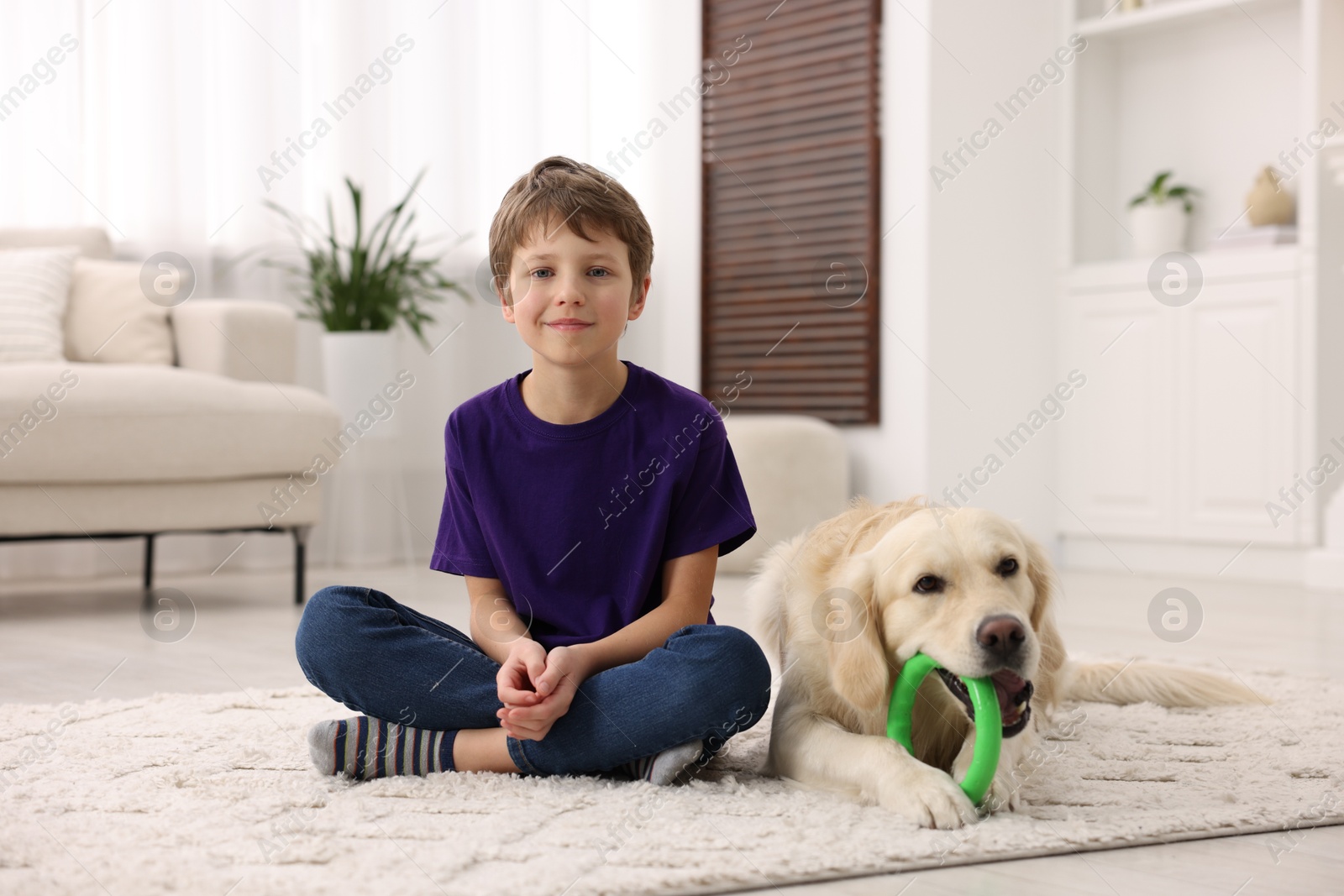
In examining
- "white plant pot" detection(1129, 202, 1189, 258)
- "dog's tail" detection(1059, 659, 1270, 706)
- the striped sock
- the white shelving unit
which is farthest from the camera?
"white plant pot" detection(1129, 202, 1189, 258)

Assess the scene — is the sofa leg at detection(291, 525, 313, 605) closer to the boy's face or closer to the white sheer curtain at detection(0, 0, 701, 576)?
the white sheer curtain at detection(0, 0, 701, 576)

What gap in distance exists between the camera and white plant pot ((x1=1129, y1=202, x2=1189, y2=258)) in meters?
4.20

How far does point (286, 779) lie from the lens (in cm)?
141

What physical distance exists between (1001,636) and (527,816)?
49 cm

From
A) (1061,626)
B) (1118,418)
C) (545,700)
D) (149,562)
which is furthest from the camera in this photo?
(1118,418)

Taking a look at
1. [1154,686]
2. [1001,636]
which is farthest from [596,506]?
[1154,686]

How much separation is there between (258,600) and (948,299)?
2325 millimetres

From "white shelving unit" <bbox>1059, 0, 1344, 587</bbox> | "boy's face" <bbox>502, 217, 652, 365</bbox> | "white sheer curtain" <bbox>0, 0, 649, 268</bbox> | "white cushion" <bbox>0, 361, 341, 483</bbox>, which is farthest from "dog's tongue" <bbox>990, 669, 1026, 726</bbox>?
"white sheer curtain" <bbox>0, 0, 649, 268</bbox>

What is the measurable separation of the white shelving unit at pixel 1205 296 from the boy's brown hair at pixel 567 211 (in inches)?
114

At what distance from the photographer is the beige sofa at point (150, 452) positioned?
2.75 meters

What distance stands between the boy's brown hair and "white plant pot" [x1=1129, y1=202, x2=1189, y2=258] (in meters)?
3.14

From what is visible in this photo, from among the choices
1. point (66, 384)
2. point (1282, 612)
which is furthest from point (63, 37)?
point (1282, 612)

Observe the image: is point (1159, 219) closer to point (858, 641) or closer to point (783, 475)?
point (783, 475)

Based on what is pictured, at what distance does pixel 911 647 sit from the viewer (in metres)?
1.29
